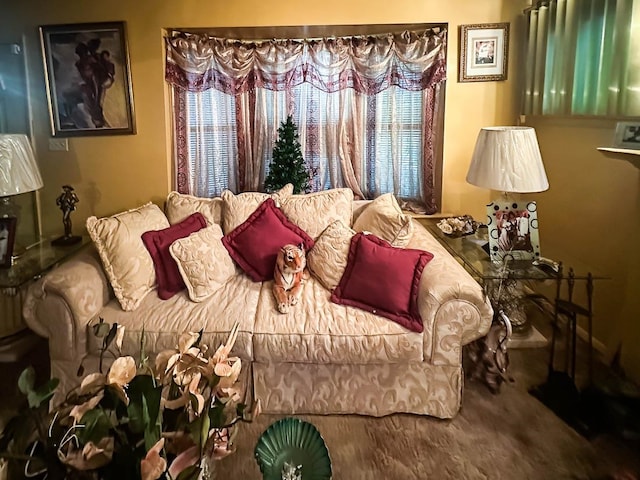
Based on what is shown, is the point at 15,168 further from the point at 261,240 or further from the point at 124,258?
the point at 261,240

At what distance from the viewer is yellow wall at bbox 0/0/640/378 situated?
2.94 metres

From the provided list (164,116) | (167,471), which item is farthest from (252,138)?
(167,471)

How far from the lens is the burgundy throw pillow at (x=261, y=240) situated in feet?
9.05

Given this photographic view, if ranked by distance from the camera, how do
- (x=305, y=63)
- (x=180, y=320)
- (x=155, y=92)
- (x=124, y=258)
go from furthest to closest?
1. (x=305, y=63)
2. (x=155, y=92)
3. (x=124, y=258)
4. (x=180, y=320)

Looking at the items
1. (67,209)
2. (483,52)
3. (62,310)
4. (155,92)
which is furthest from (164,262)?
(483,52)

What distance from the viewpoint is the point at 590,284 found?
232 centimetres

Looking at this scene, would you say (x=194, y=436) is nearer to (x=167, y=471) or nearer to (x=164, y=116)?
(x=167, y=471)

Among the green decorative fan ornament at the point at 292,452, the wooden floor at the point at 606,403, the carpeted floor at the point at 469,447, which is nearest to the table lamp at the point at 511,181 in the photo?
the wooden floor at the point at 606,403

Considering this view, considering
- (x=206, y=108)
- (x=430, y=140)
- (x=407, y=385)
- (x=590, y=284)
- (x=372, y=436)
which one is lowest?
(x=372, y=436)

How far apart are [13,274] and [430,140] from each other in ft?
9.08

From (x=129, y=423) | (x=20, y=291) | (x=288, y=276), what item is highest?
(x=129, y=423)

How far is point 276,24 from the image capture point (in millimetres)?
3301

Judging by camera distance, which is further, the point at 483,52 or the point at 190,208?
the point at 483,52

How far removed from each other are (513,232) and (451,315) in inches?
27.0
